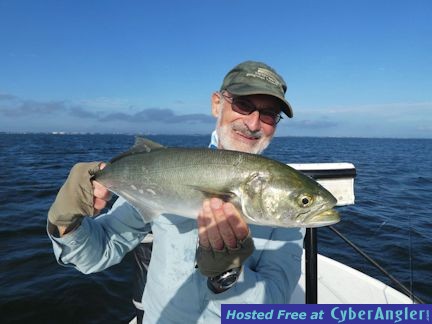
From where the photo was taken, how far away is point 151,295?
133 inches

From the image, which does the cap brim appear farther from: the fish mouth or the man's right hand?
the man's right hand

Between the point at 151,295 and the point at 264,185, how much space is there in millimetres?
1681

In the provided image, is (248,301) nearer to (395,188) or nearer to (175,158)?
(175,158)

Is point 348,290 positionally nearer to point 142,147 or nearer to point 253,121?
point 253,121

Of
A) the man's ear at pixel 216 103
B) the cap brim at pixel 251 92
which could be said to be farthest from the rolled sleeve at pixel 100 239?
the cap brim at pixel 251 92

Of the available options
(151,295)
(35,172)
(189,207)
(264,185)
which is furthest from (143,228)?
(35,172)

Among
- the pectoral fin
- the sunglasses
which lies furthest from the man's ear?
the pectoral fin

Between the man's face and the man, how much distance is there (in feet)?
0.04

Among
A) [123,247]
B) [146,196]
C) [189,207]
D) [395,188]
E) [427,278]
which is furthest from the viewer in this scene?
[395,188]

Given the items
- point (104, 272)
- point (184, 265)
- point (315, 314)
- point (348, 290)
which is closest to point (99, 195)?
point (184, 265)

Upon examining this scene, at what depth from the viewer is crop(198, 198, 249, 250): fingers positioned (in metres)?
2.72

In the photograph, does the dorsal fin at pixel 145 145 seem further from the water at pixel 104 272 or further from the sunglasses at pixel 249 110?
the water at pixel 104 272

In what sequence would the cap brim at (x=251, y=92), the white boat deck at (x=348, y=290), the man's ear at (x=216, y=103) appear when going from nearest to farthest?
1. the cap brim at (x=251, y=92)
2. the man's ear at (x=216, y=103)
3. the white boat deck at (x=348, y=290)

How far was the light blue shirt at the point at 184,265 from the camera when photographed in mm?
3037
